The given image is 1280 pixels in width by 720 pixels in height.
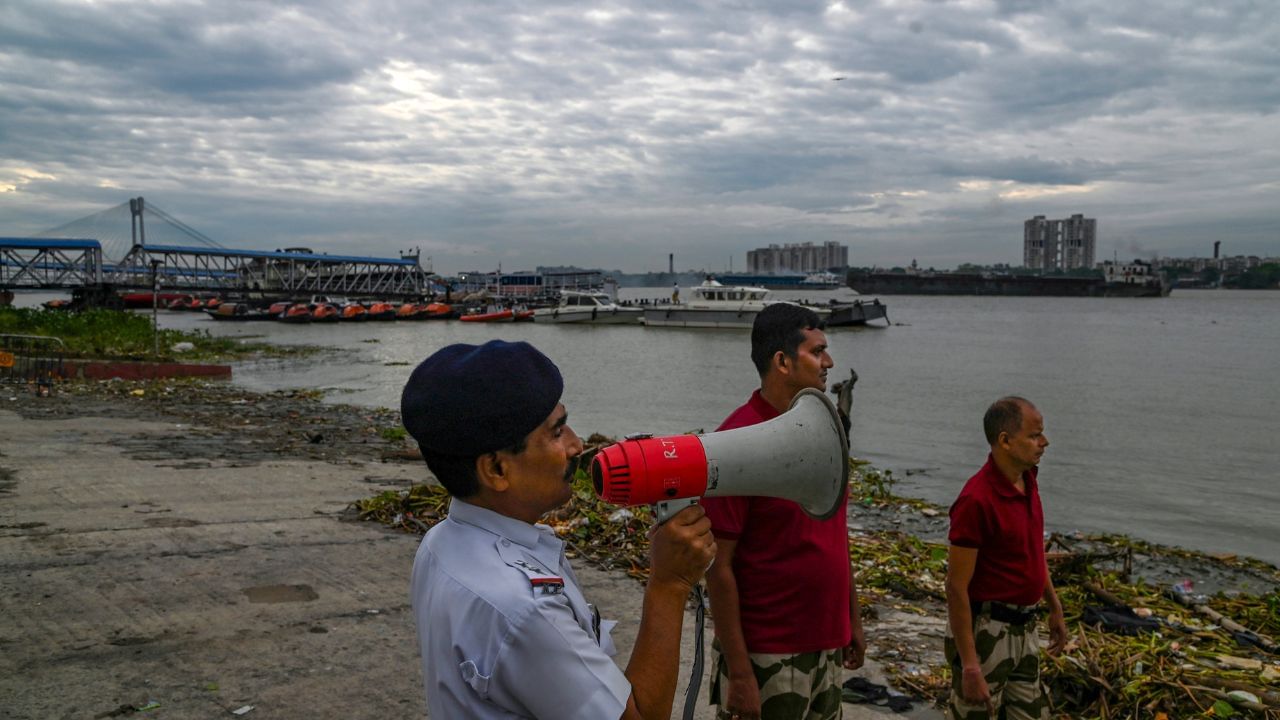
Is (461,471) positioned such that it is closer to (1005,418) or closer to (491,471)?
(491,471)

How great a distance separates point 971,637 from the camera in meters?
3.06

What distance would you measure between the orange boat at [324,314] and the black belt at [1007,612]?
211 ft

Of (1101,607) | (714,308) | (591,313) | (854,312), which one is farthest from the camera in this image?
(591,313)

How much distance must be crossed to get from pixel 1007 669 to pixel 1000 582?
307mm

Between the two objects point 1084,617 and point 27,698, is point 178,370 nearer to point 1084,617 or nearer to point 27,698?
point 27,698

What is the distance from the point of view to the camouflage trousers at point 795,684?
268 centimetres

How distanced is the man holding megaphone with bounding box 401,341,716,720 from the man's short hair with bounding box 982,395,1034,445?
1.90 m

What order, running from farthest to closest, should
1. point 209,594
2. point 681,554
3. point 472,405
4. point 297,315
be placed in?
point 297,315, point 209,594, point 681,554, point 472,405

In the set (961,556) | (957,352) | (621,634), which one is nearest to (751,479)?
(961,556)

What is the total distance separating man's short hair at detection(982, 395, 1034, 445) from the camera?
3152mm

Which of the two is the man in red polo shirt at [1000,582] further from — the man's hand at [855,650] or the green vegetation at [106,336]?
the green vegetation at [106,336]

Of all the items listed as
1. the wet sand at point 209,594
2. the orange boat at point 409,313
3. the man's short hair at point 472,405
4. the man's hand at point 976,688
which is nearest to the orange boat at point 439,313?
the orange boat at point 409,313

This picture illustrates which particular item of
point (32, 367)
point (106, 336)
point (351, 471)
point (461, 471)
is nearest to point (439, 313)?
point (106, 336)

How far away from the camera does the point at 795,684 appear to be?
2.68 metres
